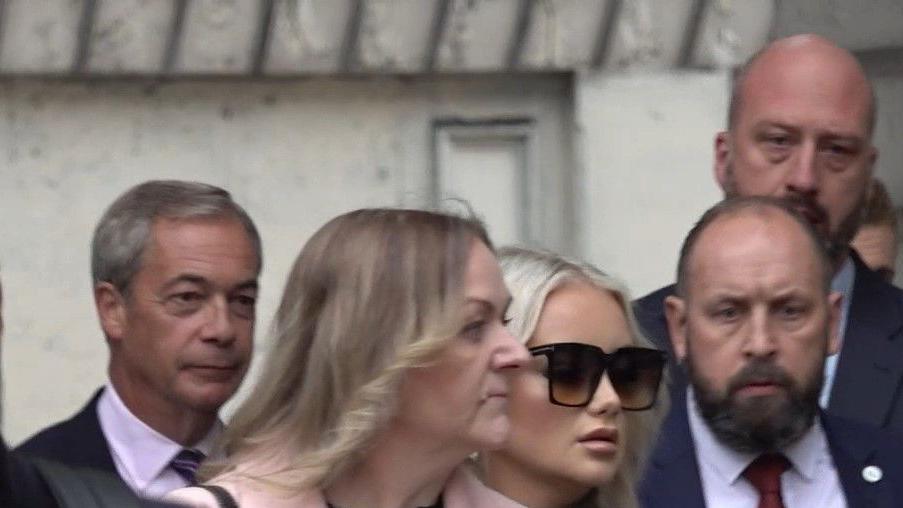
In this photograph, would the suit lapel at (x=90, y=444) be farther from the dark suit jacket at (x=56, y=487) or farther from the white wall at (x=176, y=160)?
the dark suit jacket at (x=56, y=487)

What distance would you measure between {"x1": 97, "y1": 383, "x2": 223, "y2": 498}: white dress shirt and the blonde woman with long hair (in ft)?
3.03

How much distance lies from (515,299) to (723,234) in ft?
1.99

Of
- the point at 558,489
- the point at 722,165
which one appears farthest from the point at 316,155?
the point at 558,489

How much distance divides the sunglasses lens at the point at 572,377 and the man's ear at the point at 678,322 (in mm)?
519

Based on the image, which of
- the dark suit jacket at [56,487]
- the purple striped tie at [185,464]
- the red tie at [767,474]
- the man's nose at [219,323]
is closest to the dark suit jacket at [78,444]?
the purple striped tie at [185,464]

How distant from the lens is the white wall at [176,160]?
664 centimetres

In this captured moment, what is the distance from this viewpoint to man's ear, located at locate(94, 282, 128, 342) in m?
5.21

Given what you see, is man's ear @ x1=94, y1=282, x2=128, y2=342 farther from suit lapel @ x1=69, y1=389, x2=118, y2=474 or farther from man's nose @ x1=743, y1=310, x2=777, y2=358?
man's nose @ x1=743, y1=310, x2=777, y2=358

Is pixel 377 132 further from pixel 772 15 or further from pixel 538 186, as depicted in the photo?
pixel 772 15

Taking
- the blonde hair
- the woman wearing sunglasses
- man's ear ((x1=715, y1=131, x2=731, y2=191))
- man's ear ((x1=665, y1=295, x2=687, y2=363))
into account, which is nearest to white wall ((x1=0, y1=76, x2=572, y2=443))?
man's ear ((x1=715, y1=131, x2=731, y2=191))

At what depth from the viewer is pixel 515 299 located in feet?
14.9

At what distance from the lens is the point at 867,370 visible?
5305 mm

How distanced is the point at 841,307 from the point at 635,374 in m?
0.98

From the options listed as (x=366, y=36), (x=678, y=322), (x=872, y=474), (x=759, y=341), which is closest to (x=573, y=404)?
(x=759, y=341)
